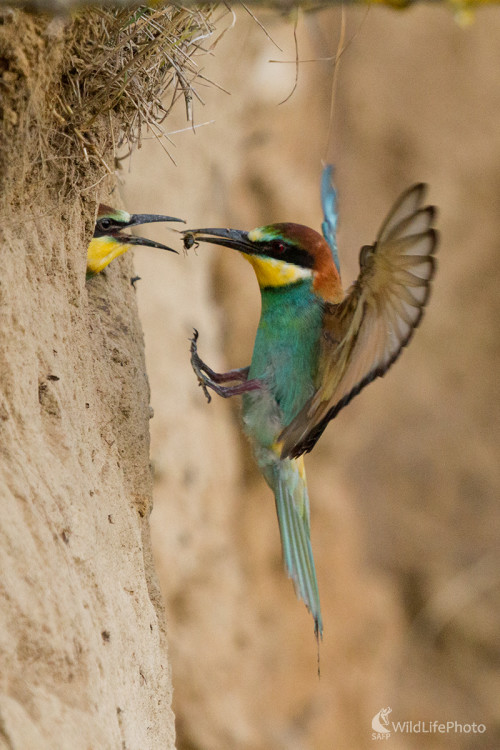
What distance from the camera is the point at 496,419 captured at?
6598mm

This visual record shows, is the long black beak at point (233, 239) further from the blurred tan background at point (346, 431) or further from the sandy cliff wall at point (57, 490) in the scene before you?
the blurred tan background at point (346, 431)

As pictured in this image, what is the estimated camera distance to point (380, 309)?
6.22ft

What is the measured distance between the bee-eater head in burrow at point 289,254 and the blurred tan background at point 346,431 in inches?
76.6

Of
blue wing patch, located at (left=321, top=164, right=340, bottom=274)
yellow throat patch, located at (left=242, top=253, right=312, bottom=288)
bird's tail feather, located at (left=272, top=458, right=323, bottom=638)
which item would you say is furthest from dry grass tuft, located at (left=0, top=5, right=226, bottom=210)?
bird's tail feather, located at (left=272, top=458, right=323, bottom=638)

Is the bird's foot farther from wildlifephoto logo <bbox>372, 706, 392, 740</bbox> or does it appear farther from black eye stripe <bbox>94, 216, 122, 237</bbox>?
wildlifephoto logo <bbox>372, 706, 392, 740</bbox>

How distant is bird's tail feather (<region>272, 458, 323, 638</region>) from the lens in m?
2.42

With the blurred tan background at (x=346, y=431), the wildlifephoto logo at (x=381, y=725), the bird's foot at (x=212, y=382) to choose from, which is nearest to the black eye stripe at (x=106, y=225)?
the bird's foot at (x=212, y=382)

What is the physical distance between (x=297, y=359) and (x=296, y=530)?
1.53ft

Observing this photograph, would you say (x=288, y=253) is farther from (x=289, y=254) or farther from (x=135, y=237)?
(x=135, y=237)

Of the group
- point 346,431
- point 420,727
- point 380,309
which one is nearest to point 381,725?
point 420,727

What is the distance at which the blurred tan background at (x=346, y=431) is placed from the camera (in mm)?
4359

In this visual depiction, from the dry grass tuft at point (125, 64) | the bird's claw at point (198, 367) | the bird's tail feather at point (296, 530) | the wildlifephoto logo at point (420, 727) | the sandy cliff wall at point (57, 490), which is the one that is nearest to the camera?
the sandy cliff wall at point (57, 490)

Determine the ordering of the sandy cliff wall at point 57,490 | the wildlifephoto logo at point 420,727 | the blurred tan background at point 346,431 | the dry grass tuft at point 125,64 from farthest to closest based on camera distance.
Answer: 1. the wildlifephoto logo at point 420,727
2. the blurred tan background at point 346,431
3. the dry grass tuft at point 125,64
4. the sandy cliff wall at point 57,490

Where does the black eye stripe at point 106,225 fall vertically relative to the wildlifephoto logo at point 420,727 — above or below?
above
